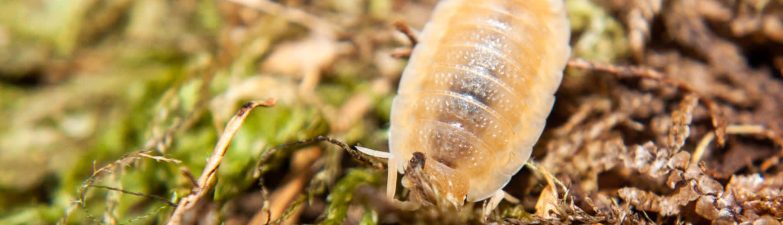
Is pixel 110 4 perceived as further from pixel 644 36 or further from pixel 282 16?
pixel 644 36

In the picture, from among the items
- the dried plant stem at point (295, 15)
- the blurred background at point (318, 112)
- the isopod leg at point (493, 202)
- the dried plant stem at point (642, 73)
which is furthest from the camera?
the dried plant stem at point (295, 15)

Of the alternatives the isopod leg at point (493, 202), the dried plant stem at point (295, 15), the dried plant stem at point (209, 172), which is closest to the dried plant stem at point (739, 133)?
the isopod leg at point (493, 202)


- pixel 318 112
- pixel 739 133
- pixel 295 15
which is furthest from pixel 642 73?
pixel 295 15

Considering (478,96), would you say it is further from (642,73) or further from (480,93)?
(642,73)

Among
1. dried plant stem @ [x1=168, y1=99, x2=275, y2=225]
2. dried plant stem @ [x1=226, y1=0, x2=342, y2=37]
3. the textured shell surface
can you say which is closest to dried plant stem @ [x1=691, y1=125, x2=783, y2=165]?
the textured shell surface

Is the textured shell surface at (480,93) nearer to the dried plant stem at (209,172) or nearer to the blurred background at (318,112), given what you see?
the blurred background at (318,112)

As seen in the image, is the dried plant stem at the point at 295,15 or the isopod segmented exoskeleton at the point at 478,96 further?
the dried plant stem at the point at 295,15
